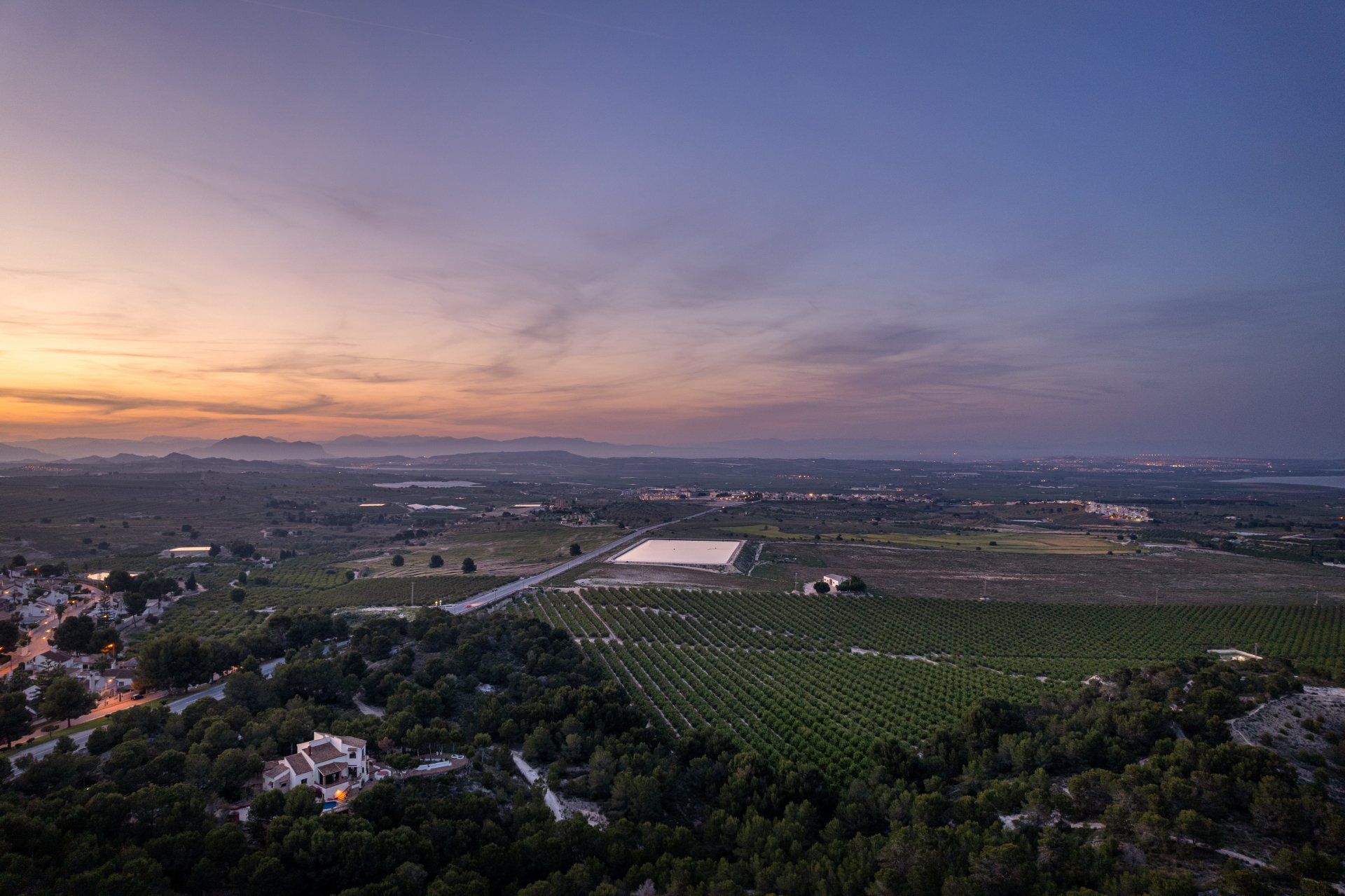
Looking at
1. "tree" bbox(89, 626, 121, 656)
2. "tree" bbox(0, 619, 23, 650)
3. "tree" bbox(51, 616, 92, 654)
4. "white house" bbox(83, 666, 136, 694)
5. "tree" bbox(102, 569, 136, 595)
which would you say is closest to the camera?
"white house" bbox(83, 666, 136, 694)

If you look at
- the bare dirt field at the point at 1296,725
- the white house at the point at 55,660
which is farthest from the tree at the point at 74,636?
the bare dirt field at the point at 1296,725

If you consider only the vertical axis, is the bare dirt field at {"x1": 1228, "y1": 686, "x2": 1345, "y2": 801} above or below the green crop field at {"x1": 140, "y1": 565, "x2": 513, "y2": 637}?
above

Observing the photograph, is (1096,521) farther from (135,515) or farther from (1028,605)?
(135,515)

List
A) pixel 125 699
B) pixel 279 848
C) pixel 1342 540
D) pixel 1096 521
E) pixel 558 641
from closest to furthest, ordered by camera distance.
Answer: pixel 279 848 → pixel 125 699 → pixel 558 641 → pixel 1342 540 → pixel 1096 521

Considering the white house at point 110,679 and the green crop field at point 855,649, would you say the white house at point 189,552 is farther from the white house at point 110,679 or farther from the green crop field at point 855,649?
the green crop field at point 855,649

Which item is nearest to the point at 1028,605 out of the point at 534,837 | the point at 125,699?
the point at 534,837

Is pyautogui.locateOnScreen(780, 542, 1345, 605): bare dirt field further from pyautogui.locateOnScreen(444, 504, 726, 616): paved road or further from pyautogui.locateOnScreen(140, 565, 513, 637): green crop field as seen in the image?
pyautogui.locateOnScreen(140, 565, 513, 637): green crop field

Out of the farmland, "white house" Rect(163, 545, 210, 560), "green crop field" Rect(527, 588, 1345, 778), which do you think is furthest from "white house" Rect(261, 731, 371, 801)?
"white house" Rect(163, 545, 210, 560)
